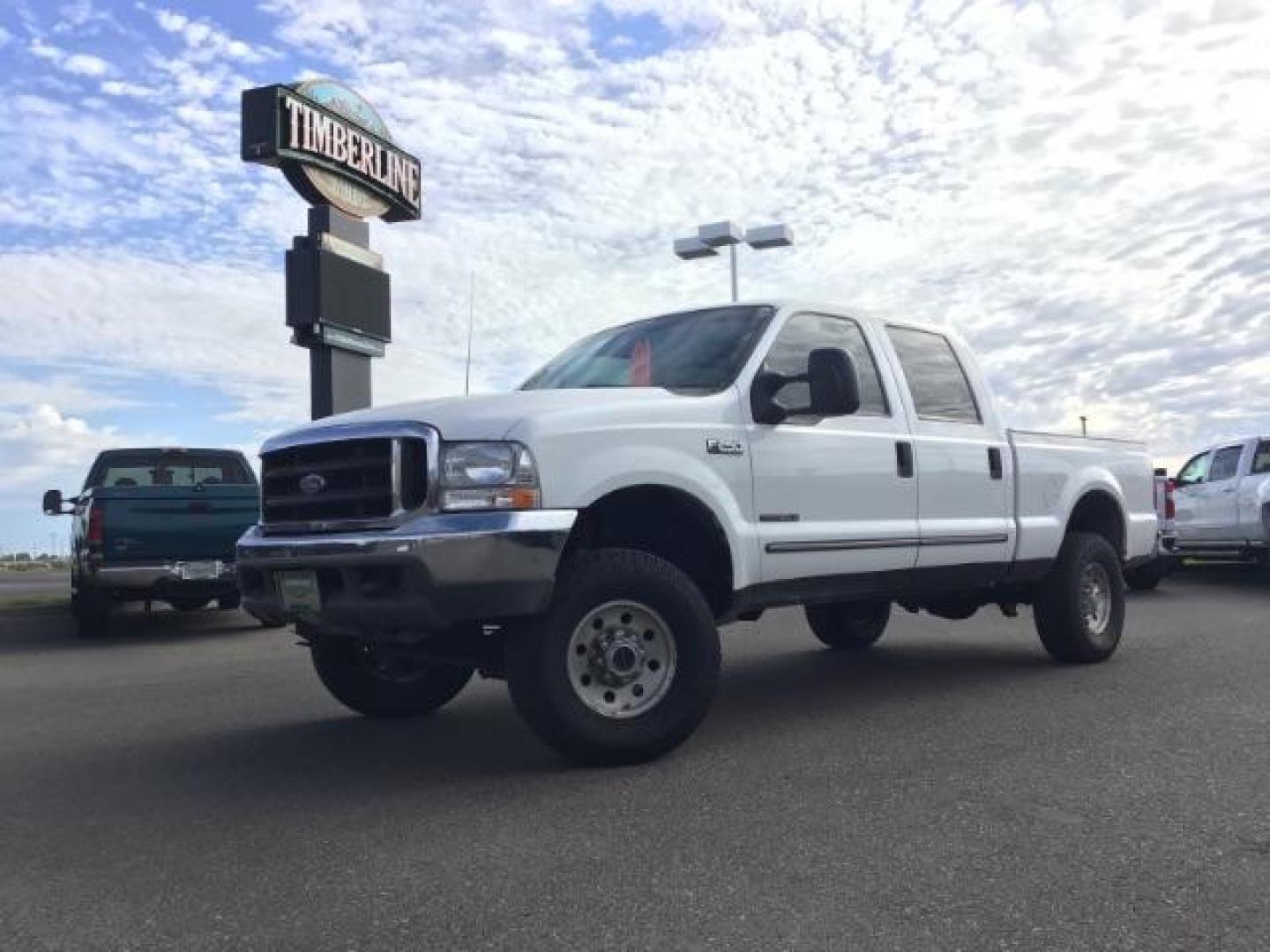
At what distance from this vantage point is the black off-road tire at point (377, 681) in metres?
5.84

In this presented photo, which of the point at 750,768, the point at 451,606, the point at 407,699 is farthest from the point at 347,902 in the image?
the point at 407,699

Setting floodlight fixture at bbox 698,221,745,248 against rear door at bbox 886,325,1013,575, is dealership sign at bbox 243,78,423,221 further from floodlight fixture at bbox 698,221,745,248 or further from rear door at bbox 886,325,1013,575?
rear door at bbox 886,325,1013,575

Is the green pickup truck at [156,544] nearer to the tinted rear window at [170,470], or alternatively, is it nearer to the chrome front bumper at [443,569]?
the tinted rear window at [170,470]

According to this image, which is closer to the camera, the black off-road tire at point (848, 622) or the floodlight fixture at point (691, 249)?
the black off-road tire at point (848, 622)

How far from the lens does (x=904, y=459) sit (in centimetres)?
618

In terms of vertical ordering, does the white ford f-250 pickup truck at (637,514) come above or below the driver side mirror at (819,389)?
below

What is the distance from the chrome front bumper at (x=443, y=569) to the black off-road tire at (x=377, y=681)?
1.14 meters

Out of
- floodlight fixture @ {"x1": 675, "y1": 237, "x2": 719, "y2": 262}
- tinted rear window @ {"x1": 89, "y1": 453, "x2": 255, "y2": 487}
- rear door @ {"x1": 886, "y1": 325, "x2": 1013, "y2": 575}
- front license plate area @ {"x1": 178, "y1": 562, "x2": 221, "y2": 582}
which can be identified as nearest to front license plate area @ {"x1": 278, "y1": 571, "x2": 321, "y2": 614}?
rear door @ {"x1": 886, "y1": 325, "x2": 1013, "y2": 575}

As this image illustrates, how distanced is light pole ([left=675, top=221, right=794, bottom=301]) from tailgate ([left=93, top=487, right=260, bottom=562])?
35.0ft

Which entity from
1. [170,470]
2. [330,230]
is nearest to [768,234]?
[330,230]

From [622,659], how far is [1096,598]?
432cm

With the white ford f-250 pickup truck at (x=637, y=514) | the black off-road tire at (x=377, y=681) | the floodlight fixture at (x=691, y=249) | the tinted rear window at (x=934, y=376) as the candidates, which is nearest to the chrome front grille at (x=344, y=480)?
the white ford f-250 pickup truck at (x=637, y=514)

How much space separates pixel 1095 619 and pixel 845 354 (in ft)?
11.5

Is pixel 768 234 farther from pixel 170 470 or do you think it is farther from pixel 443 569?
pixel 443 569
